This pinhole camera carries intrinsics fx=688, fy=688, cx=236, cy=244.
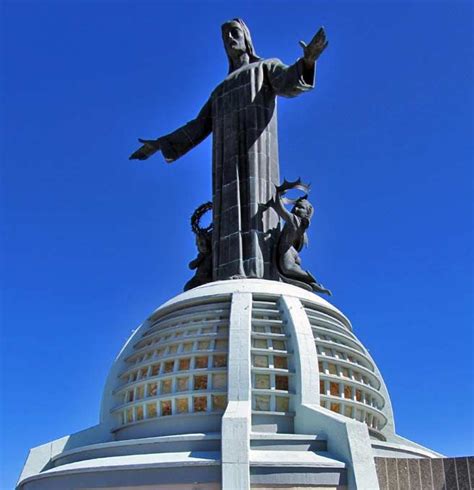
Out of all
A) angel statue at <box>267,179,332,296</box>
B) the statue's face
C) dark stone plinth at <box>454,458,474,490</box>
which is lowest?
dark stone plinth at <box>454,458,474,490</box>

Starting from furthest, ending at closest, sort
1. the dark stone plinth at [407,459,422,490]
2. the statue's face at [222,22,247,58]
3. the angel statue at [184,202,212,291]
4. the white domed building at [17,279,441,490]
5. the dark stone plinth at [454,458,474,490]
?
1. the statue's face at [222,22,247,58]
2. the angel statue at [184,202,212,291]
3. the dark stone plinth at [407,459,422,490]
4. the dark stone plinth at [454,458,474,490]
5. the white domed building at [17,279,441,490]

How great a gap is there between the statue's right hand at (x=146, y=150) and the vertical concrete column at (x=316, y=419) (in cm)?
1092

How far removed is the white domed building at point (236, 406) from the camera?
13.6 m

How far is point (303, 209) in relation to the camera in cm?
2138

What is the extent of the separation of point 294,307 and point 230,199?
6.28 meters

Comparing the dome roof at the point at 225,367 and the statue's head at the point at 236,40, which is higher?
the statue's head at the point at 236,40

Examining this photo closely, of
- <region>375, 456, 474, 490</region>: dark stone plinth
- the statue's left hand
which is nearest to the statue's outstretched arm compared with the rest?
the statue's left hand

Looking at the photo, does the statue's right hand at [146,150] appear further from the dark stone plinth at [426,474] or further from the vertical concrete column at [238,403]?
the dark stone plinth at [426,474]

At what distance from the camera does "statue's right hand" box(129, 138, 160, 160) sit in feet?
87.1

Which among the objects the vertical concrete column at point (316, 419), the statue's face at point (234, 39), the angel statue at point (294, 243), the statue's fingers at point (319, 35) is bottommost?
the vertical concrete column at point (316, 419)

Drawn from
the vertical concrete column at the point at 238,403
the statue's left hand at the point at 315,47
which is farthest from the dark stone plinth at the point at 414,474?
the statue's left hand at the point at 315,47

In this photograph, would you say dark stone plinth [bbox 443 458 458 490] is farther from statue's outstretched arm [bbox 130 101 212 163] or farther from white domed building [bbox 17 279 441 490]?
statue's outstretched arm [bbox 130 101 212 163]

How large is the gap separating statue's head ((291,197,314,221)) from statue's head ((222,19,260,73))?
22.5ft

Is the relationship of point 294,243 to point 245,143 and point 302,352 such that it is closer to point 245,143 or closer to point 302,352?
point 245,143
